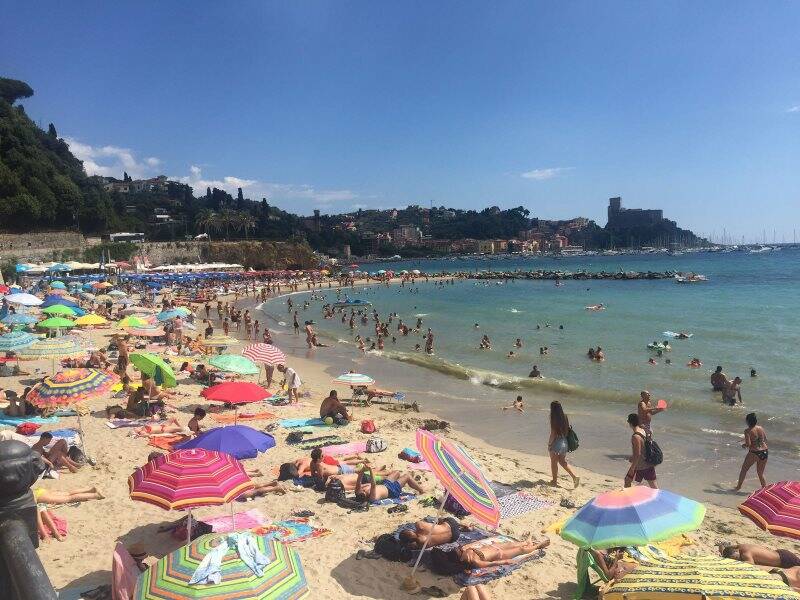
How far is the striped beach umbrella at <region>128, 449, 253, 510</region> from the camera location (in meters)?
5.14

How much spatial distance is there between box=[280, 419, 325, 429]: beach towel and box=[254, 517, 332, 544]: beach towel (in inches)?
181

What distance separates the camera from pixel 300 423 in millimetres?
11734

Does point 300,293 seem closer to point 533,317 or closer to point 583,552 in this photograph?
point 533,317

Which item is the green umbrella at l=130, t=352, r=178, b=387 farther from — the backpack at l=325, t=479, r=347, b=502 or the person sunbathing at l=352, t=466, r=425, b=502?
the person sunbathing at l=352, t=466, r=425, b=502

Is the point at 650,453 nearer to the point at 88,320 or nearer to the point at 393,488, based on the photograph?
the point at 393,488

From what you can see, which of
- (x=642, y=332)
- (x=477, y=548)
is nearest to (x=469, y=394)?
(x=477, y=548)

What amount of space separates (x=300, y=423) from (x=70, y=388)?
460 cm

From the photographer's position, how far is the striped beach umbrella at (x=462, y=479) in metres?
5.01

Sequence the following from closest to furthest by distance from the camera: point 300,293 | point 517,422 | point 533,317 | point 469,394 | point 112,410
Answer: point 112,410, point 517,422, point 469,394, point 533,317, point 300,293

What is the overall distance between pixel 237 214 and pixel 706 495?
107m

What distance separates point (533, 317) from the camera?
3981 cm

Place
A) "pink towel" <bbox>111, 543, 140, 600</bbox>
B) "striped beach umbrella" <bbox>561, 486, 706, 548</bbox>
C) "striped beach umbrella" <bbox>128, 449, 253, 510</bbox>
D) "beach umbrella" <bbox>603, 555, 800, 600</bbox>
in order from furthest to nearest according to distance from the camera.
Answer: "striped beach umbrella" <bbox>128, 449, 253, 510</bbox> → "pink towel" <bbox>111, 543, 140, 600</bbox> → "striped beach umbrella" <bbox>561, 486, 706, 548</bbox> → "beach umbrella" <bbox>603, 555, 800, 600</bbox>

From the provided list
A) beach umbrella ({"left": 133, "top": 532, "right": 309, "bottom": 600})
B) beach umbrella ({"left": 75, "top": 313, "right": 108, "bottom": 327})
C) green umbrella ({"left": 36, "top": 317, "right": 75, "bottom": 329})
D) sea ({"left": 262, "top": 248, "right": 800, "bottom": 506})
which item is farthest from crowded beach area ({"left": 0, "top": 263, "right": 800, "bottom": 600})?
beach umbrella ({"left": 75, "top": 313, "right": 108, "bottom": 327})

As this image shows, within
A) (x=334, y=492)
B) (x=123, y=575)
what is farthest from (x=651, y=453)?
(x=123, y=575)
